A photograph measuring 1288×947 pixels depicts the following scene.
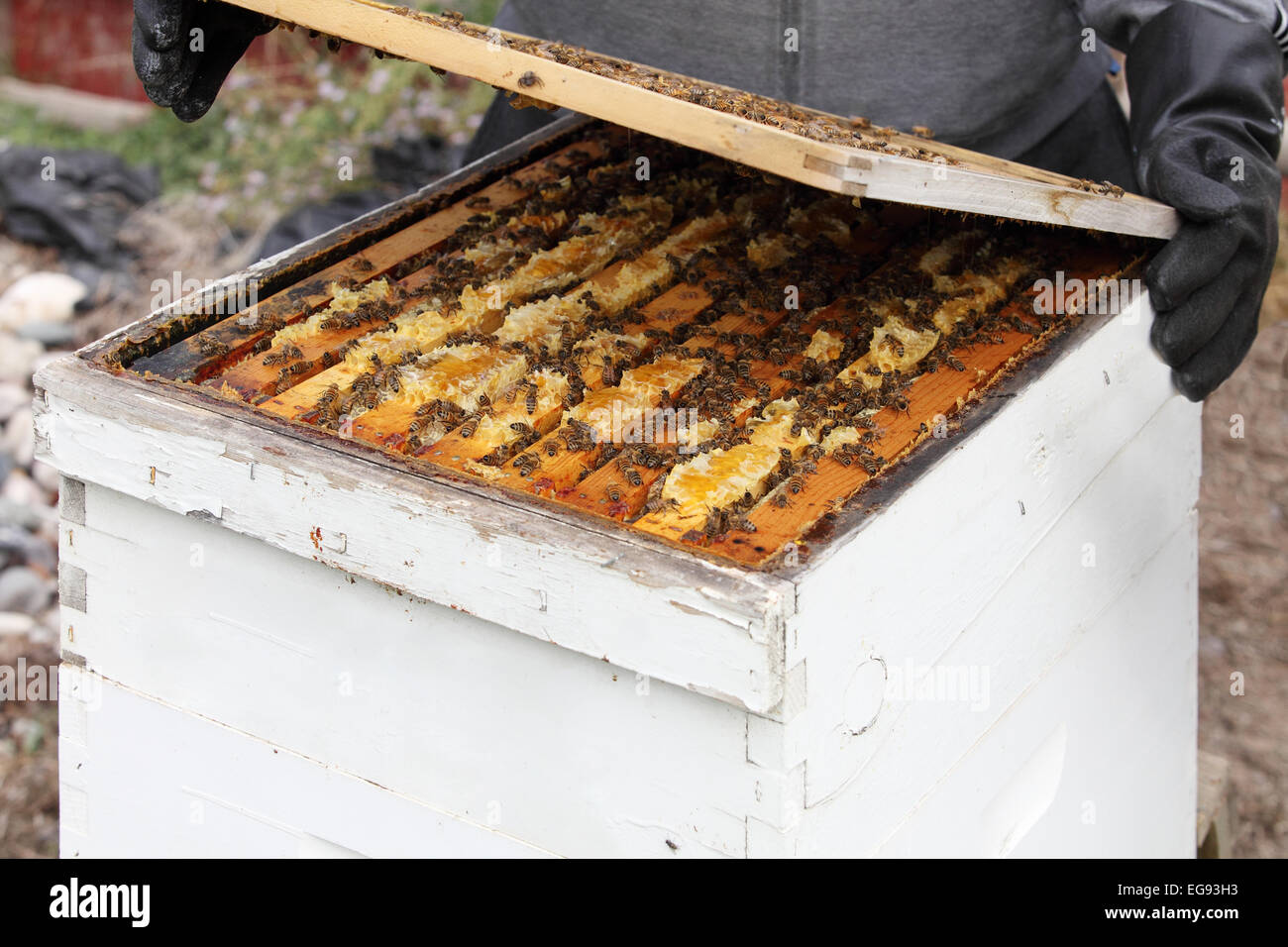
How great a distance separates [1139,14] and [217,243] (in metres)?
3.94

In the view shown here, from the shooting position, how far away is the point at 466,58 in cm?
166

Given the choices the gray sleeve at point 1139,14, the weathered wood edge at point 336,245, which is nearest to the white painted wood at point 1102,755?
the gray sleeve at point 1139,14

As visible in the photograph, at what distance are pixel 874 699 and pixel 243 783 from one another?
90 centimetres

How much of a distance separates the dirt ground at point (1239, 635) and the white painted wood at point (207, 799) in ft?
4.52

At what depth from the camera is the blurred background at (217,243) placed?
12.2ft

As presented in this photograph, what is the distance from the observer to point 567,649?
1.57m

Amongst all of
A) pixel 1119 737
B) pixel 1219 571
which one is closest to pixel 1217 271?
pixel 1119 737

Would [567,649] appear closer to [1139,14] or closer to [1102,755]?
[1102,755]

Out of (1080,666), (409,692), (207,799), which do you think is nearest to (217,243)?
(207,799)

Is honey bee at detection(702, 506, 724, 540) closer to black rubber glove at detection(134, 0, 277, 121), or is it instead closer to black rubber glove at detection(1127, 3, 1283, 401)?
black rubber glove at detection(1127, 3, 1283, 401)

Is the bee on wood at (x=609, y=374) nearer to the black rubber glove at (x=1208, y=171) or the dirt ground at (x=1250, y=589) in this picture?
the black rubber glove at (x=1208, y=171)

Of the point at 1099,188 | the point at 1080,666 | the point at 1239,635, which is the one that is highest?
the point at 1099,188

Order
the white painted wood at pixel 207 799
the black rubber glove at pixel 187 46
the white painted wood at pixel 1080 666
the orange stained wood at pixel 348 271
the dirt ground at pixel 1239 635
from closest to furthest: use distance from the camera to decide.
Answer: the white painted wood at pixel 1080 666
the white painted wood at pixel 207 799
the orange stained wood at pixel 348 271
the black rubber glove at pixel 187 46
the dirt ground at pixel 1239 635

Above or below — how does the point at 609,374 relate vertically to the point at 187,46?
below
